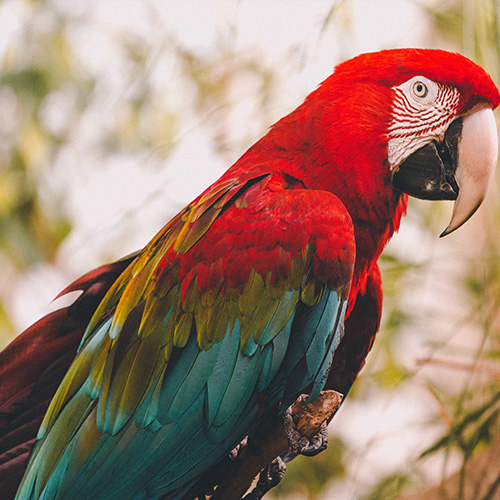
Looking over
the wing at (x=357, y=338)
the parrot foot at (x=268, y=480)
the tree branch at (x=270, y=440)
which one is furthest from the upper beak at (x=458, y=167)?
the parrot foot at (x=268, y=480)

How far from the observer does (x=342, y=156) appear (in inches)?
37.5

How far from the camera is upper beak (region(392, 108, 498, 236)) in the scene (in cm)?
94

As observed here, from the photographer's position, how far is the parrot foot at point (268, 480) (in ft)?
3.07

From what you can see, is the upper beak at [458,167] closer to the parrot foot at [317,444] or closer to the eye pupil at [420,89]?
the eye pupil at [420,89]

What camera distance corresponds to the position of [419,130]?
96 centimetres

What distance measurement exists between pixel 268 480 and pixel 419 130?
628 millimetres

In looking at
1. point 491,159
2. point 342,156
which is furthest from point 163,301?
point 491,159

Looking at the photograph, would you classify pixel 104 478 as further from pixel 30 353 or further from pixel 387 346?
pixel 387 346

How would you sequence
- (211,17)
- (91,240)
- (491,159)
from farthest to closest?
(211,17)
(91,240)
(491,159)

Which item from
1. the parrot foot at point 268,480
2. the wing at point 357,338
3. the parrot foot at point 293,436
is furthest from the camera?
the wing at point 357,338

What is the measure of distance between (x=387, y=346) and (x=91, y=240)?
0.76m

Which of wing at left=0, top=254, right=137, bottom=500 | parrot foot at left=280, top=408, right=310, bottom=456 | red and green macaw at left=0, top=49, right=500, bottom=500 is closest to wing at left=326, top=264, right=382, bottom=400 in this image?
red and green macaw at left=0, top=49, right=500, bottom=500

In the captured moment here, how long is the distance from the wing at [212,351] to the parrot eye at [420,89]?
27cm

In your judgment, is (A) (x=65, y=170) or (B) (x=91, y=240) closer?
(B) (x=91, y=240)
